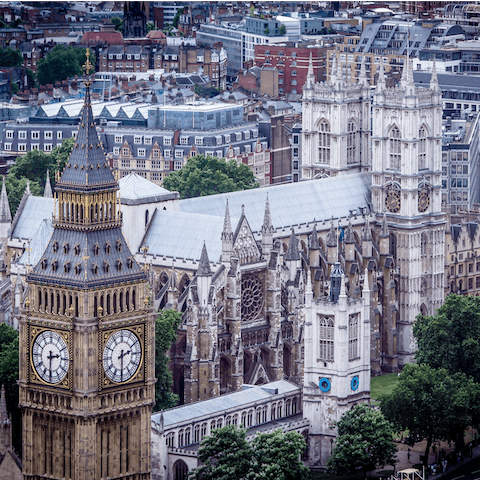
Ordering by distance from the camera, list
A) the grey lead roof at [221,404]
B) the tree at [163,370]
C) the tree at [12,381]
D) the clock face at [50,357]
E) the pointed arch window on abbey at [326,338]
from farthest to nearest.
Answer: the tree at [163,370] < the pointed arch window on abbey at [326,338] < the grey lead roof at [221,404] < the tree at [12,381] < the clock face at [50,357]

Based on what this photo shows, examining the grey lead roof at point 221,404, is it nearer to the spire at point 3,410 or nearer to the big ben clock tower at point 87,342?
the spire at point 3,410

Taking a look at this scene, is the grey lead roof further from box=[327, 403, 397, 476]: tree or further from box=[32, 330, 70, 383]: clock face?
box=[32, 330, 70, 383]: clock face

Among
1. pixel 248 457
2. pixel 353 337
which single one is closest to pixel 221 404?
pixel 353 337

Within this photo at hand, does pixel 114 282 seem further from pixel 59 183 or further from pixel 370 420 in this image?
pixel 370 420

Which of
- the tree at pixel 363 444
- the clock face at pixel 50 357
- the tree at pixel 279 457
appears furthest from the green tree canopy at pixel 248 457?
the clock face at pixel 50 357

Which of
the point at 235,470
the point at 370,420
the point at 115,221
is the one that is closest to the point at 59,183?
the point at 115,221

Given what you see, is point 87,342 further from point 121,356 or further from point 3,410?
point 3,410

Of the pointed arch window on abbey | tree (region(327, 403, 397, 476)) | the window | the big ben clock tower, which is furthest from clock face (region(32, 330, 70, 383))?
the window
